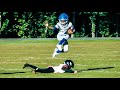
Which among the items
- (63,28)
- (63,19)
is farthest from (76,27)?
(63,19)

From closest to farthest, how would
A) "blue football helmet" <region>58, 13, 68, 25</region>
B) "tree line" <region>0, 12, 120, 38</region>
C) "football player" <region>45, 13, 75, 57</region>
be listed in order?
1. "blue football helmet" <region>58, 13, 68, 25</region>
2. "football player" <region>45, 13, 75, 57</region>
3. "tree line" <region>0, 12, 120, 38</region>

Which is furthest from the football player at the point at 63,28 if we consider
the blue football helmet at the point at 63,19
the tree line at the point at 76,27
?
the tree line at the point at 76,27

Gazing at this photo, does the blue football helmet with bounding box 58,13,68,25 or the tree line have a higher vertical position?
the blue football helmet with bounding box 58,13,68,25

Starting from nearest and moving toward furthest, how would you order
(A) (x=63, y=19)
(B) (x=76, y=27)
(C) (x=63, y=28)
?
1. (A) (x=63, y=19)
2. (C) (x=63, y=28)
3. (B) (x=76, y=27)

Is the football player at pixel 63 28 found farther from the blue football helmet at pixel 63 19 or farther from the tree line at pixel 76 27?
the tree line at pixel 76 27

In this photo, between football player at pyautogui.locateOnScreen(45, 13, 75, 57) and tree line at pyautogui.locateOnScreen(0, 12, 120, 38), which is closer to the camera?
football player at pyautogui.locateOnScreen(45, 13, 75, 57)

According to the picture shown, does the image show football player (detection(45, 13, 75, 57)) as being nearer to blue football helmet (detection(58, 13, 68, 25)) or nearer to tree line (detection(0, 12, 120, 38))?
blue football helmet (detection(58, 13, 68, 25))

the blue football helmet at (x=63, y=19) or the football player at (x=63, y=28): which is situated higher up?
the blue football helmet at (x=63, y=19)

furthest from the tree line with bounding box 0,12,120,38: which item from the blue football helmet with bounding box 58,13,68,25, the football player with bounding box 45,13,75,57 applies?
the blue football helmet with bounding box 58,13,68,25

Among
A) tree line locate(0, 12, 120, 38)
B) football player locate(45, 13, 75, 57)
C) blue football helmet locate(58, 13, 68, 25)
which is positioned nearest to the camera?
blue football helmet locate(58, 13, 68, 25)

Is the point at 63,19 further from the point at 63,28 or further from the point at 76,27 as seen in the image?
the point at 76,27

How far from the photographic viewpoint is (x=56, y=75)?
28.1ft
